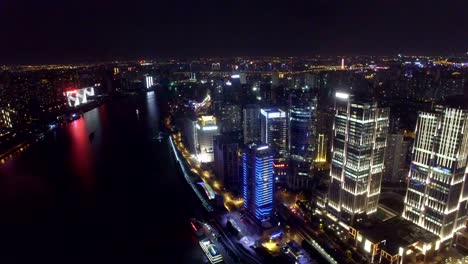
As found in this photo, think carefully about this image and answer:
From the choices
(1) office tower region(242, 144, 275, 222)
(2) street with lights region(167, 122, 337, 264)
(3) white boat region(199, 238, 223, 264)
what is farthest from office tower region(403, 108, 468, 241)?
(3) white boat region(199, 238, 223, 264)

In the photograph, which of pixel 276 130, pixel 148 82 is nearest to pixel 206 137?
pixel 276 130

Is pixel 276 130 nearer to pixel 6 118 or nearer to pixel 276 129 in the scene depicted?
pixel 276 129

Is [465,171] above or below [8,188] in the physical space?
above

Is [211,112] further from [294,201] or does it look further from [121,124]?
[294,201]

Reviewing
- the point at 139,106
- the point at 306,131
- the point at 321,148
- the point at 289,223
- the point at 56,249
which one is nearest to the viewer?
the point at 56,249

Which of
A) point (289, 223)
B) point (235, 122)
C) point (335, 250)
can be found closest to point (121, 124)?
point (235, 122)

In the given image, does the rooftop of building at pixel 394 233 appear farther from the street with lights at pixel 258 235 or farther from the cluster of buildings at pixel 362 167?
the street with lights at pixel 258 235
